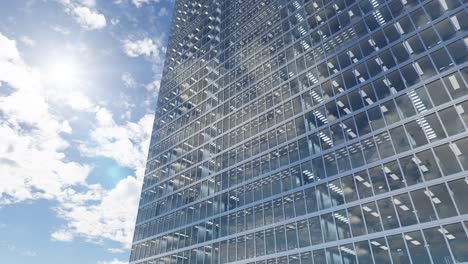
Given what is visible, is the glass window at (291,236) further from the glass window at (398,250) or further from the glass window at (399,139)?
the glass window at (399,139)

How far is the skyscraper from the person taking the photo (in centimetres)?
2606

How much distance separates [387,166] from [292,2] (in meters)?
32.0

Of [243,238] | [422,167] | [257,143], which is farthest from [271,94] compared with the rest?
[422,167]

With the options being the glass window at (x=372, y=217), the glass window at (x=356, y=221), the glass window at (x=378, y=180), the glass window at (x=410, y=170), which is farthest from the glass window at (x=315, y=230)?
the glass window at (x=410, y=170)

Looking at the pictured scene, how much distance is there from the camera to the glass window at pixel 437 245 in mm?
22422

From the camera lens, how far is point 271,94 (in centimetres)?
4419

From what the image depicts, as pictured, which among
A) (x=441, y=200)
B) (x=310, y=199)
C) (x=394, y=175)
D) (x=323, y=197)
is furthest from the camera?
(x=310, y=199)

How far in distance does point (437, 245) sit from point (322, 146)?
14055 millimetres

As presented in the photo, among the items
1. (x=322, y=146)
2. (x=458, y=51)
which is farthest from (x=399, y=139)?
(x=458, y=51)

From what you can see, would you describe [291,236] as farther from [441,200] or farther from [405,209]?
[441,200]

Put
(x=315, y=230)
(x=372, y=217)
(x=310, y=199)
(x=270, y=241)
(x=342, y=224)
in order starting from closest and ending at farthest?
(x=372, y=217) → (x=342, y=224) → (x=315, y=230) → (x=310, y=199) → (x=270, y=241)

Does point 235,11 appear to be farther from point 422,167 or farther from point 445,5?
point 422,167

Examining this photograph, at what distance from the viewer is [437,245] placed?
76.2ft

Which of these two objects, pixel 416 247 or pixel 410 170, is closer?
pixel 416 247
